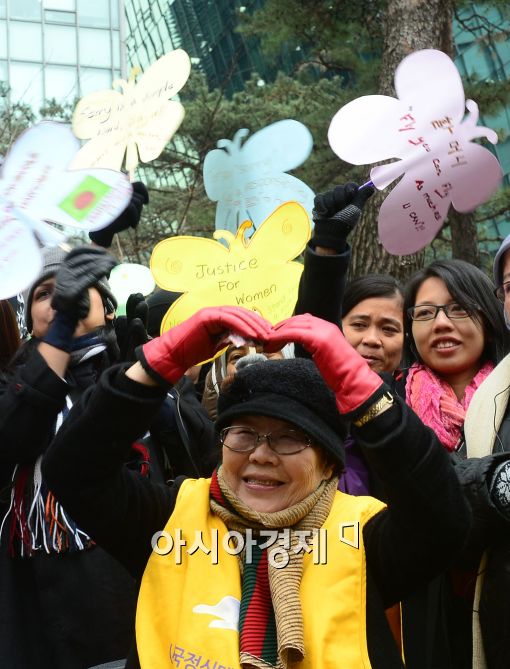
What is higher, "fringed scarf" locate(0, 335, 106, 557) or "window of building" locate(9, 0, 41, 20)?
"window of building" locate(9, 0, 41, 20)

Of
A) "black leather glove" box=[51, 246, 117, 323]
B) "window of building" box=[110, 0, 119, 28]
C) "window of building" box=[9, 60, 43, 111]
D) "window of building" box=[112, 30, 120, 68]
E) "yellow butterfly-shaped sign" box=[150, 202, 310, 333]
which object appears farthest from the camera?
"window of building" box=[110, 0, 119, 28]

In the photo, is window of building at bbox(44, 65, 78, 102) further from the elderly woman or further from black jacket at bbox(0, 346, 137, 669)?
the elderly woman

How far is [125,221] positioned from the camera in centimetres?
263

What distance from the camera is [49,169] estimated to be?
252 cm

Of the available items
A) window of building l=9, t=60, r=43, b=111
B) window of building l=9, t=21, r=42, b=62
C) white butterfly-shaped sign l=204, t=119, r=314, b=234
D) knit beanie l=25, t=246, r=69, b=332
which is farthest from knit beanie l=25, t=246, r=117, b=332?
window of building l=9, t=21, r=42, b=62

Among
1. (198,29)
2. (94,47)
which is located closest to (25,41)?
(94,47)

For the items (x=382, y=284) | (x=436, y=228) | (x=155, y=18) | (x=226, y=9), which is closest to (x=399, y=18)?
(x=382, y=284)

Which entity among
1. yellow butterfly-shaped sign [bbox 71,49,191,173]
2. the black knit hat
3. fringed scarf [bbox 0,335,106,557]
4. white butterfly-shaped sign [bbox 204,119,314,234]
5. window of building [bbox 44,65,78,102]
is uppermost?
window of building [bbox 44,65,78,102]

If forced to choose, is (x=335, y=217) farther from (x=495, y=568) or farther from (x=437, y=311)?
(x=495, y=568)

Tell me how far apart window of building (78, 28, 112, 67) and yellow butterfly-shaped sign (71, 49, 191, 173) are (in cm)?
1720

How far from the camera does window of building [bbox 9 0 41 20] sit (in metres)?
19.4

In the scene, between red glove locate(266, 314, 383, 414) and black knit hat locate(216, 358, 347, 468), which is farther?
black knit hat locate(216, 358, 347, 468)

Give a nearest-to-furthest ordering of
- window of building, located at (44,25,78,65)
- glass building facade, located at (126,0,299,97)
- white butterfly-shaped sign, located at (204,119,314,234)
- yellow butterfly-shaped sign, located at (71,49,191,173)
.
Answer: yellow butterfly-shaped sign, located at (71,49,191,173)
white butterfly-shaped sign, located at (204,119,314,234)
glass building facade, located at (126,0,299,97)
window of building, located at (44,25,78,65)

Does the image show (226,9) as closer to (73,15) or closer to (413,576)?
(73,15)
